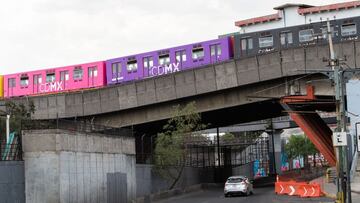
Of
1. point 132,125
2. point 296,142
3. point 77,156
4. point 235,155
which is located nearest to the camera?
point 77,156

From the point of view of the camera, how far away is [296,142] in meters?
122

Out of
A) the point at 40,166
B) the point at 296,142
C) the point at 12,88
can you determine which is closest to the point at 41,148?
the point at 40,166

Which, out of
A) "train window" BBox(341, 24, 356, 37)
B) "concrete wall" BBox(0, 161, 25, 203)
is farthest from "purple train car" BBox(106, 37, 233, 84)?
"concrete wall" BBox(0, 161, 25, 203)

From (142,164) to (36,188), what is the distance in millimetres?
13476

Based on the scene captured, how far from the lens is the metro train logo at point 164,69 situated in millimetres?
48203

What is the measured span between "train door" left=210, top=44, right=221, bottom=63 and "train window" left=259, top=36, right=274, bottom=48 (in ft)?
11.4

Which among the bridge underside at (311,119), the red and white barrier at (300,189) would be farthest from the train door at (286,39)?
the red and white barrier at (300,189)

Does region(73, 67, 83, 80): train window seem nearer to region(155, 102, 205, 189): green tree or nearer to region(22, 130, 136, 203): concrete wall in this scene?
region(155, 102, 205, 189): green tree

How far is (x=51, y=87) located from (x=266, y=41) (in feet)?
69.7

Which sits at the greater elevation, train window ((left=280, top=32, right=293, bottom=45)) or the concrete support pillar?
train window ((left=280, top=32, right=293, bottom=45))

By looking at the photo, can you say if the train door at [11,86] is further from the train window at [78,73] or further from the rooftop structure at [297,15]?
the rooftop structure at [297,15]

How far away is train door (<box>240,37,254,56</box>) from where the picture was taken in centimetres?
4638

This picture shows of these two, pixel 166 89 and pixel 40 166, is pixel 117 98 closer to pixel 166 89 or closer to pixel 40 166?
pixel 166 89

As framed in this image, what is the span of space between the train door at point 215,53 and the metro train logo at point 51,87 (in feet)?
52.5
